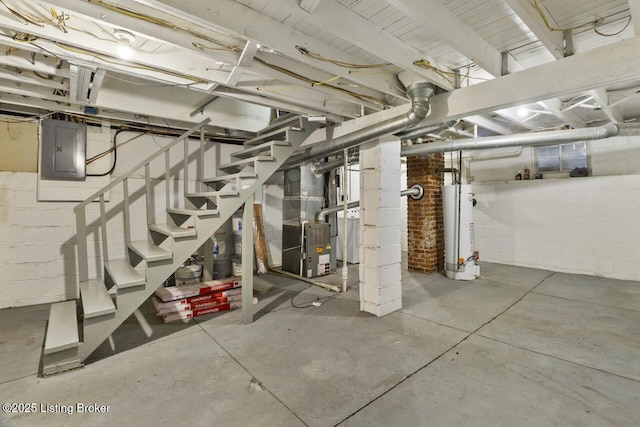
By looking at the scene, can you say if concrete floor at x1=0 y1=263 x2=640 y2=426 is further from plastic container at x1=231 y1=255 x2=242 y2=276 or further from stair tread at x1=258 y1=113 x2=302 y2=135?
stair tread at x1=258 y1=113 x2=302 y2=135

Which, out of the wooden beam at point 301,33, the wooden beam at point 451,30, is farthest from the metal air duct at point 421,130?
the wooden beam at point 301,33

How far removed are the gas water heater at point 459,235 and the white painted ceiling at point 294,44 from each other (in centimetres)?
184

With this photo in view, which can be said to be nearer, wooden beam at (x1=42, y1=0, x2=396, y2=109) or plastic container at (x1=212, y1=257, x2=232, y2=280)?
wooden beam at (x1=42, y1=0, x2=396, y2=109)

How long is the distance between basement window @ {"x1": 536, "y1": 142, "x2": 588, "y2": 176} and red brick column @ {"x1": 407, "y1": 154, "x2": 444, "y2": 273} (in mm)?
1960

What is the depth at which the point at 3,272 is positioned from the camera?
11.3 ft

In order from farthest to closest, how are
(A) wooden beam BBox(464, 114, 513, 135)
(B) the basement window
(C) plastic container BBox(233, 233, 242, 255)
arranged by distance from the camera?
(B) the basement window < (C) plastic container BBox(233, 233, 242, 255) < (A) wooden beam BBox(464, 114, 513, 135)

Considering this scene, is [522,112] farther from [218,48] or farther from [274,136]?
[218,48]

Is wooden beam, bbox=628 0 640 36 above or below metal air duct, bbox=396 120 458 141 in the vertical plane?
above

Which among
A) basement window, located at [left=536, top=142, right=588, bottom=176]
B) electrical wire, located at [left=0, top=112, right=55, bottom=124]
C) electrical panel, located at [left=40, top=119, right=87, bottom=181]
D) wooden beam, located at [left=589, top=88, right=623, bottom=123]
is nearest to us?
wooden beam, located at [left=589, top=88, right=623, bottom=123]

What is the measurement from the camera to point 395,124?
2812 millimetres

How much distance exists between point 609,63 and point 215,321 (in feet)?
13.0

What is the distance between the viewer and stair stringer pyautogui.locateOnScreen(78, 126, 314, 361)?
2.26 meters

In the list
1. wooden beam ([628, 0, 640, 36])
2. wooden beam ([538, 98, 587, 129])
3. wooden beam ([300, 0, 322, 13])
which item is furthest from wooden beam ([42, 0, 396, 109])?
wooden beam ([538, 98, 587, 129])

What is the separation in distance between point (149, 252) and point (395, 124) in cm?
264
